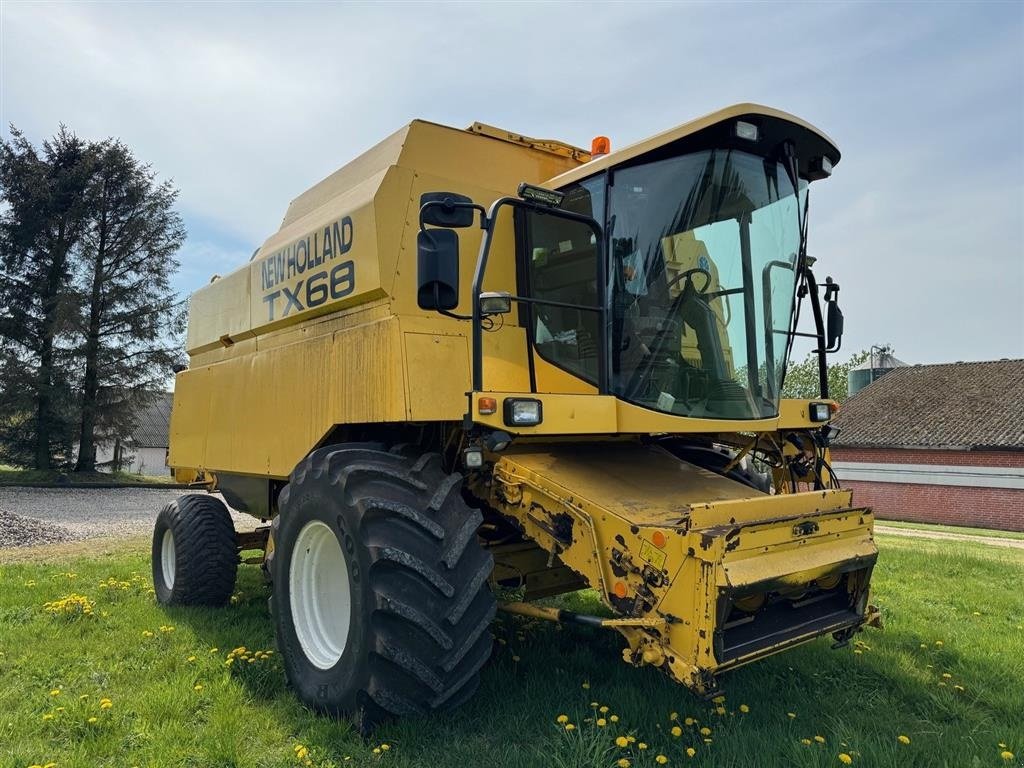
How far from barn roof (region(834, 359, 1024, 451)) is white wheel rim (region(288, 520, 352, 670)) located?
1230 inches

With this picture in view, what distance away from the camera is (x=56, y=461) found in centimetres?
2523

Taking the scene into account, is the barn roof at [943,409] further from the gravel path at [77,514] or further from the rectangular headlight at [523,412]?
the rectangular headlight at [523,412]

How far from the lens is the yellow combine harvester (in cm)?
346

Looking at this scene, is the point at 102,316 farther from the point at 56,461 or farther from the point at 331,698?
the point at 331,698

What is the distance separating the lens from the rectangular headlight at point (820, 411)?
5.09 metres

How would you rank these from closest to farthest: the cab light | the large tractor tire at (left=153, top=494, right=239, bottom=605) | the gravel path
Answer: the cab light < the large tractor tire at (left=153, top=494, right=239, bottom=605) < the gravel path

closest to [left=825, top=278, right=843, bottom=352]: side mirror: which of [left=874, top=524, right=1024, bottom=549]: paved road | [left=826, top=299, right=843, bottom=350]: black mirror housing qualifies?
[left=826, top=299, right=843, bottom=350]: black mirror housing

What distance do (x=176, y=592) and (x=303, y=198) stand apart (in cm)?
339

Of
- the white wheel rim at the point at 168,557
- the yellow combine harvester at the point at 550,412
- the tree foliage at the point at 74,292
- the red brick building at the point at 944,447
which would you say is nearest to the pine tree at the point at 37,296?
the tree foliage at the point at 74,292

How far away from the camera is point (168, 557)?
6.71 meters

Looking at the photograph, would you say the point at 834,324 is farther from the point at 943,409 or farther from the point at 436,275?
the point at 943,409

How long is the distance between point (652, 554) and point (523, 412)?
0.89 meters

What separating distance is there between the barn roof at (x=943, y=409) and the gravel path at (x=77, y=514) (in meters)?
26.8

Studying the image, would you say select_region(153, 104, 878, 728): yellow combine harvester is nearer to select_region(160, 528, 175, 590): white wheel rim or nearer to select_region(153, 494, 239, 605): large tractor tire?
select_region(153, 494, 239, 605): large tractor tire
